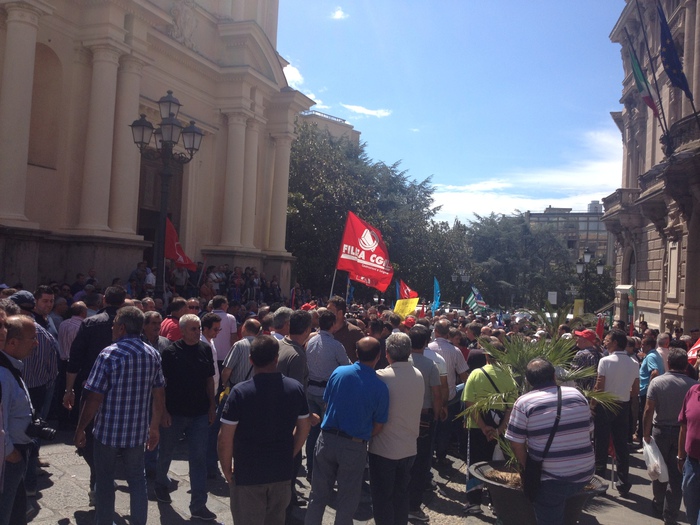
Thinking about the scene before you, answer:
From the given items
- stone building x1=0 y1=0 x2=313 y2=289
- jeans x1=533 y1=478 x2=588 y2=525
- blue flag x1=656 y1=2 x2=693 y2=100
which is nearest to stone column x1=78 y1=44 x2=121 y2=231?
stone building x1=0 y1=0 x2=313 y2=289

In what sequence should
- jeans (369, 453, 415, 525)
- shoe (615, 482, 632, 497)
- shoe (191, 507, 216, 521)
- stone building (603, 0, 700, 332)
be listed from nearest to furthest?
jeans (369, 453, 415, 525)
shoe (191, 507, 216, 521)
shoe (615, 482, 632, 497)
stone building (603, 0, 700, 332)

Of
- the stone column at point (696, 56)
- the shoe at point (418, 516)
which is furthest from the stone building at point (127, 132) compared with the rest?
the stone column at point (696, 56)

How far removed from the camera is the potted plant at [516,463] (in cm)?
493

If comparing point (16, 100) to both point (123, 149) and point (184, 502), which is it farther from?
point (184, 502)

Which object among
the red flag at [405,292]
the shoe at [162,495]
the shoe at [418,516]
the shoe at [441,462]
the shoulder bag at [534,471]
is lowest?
the shoe at [441,462]

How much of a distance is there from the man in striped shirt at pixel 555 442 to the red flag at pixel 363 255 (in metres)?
8.76

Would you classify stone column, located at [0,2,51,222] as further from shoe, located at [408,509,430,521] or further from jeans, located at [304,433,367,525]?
jeans, located at [304,433,367,525]

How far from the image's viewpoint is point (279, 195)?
24719 millimetres

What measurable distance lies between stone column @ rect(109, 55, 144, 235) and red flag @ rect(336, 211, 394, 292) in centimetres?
669

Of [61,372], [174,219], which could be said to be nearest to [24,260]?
[61,372]

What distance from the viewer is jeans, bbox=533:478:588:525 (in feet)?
14.6

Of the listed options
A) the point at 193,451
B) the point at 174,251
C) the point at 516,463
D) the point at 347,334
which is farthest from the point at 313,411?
the point at 174,251

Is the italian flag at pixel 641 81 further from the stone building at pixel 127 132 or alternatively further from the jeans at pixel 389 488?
the jeans at pixel 389 488

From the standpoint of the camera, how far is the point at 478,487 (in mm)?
6488
